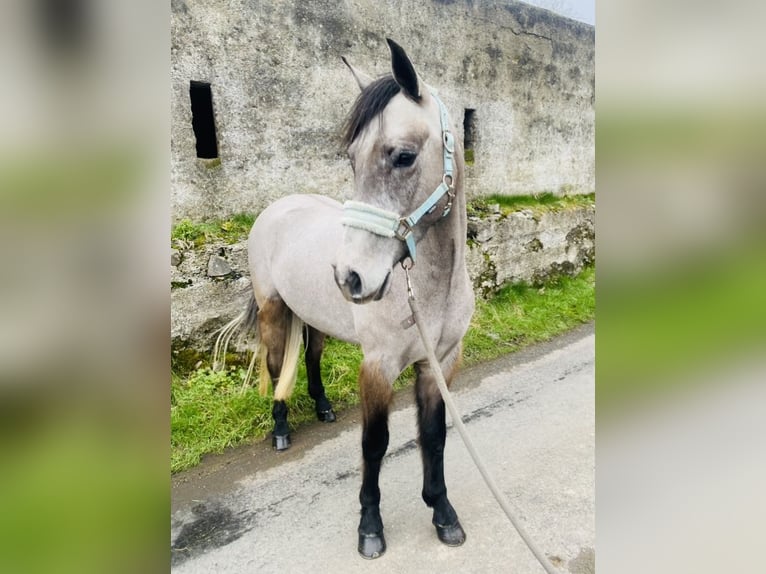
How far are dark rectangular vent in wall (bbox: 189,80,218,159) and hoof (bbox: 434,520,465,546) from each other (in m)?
3.26

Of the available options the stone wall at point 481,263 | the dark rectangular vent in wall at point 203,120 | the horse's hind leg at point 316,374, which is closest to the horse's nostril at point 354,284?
the horse's hind leg at point 316,374

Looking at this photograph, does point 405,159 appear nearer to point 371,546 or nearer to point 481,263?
point 371,546

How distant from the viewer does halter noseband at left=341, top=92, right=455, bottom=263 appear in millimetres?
1471

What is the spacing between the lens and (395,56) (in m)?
1.46

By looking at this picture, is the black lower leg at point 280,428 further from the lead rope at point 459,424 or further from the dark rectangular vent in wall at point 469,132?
the dark rectangular vent in wall at point 469,132

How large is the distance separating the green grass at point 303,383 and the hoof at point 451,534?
1363 mm

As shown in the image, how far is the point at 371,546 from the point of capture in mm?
1961

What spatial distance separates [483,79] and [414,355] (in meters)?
4.64

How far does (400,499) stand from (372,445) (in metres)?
0.52

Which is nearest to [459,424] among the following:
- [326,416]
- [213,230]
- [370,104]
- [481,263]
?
[370,104]

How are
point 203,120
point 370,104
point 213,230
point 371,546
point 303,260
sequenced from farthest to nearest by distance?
point 203,120
point 213,230
point 303,260
point 371,546
point 370,104
